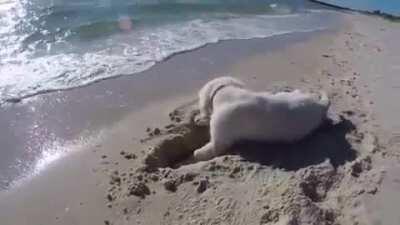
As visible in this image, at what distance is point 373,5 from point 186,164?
706 centimetres

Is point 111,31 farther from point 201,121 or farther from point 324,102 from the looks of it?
point 324,102

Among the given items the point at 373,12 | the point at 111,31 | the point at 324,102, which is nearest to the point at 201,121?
the point at 324,102

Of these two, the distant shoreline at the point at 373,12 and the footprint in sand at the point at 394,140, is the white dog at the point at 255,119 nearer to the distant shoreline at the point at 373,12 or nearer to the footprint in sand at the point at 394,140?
the footprint in sand at the point at 394,140

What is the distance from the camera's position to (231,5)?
11.5 metres

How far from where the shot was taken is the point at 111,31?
9.18 meters

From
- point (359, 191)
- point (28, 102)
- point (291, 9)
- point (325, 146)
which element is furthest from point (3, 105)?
point (291, 9)

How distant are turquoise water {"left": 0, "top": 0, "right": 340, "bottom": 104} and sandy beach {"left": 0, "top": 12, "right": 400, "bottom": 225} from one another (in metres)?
0.46

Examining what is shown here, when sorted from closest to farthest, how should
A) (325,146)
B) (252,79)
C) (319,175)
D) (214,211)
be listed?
(214,211) < (319,175) < (325,146) < (252,79)

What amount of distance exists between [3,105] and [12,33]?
2.62 m

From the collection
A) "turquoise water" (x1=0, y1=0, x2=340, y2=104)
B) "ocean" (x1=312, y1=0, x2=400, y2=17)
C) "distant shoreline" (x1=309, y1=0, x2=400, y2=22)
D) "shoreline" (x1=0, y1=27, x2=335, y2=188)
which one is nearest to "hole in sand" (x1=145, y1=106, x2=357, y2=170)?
"shoreline" (x1=0, y1=27, x2=335, y2=188)

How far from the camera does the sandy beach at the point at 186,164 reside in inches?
169

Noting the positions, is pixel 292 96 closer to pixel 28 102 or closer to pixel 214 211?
pixel 214 211

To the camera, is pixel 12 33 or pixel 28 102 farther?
pixel 12 33

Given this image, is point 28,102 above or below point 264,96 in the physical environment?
below
